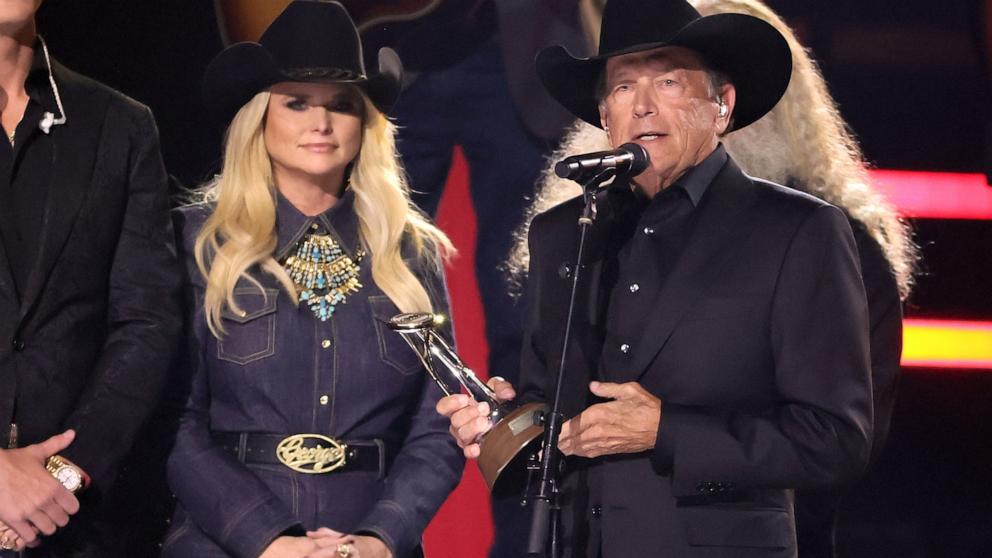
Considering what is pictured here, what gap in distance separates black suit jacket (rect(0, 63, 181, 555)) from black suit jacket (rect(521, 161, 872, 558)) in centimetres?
113

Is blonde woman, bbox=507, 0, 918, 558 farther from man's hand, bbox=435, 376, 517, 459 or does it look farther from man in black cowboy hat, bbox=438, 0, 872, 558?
man's hand, bbox=435, 376, 517, 459

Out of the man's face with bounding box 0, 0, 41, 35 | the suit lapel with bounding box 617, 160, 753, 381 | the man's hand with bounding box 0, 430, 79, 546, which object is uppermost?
the man's face with bounding box 0, 0, 41, 35

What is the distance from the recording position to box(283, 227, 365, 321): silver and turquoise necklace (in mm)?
3633

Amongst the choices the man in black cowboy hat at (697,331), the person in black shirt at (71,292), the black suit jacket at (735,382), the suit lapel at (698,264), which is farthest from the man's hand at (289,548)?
the suit lapel at (698,264)

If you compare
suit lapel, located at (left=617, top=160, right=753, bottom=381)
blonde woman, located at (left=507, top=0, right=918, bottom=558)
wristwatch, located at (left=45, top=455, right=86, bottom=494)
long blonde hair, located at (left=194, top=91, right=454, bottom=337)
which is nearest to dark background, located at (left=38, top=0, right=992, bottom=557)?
blonde woman, located at (left=507, top=0, right=918, bottom=558)

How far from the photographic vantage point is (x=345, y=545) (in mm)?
3379

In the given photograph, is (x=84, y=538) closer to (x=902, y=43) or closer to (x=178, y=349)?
(x=178, y=349)

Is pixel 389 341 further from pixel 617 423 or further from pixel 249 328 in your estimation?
pixel 617 423

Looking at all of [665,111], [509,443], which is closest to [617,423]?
[509,443]

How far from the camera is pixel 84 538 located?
3367mm

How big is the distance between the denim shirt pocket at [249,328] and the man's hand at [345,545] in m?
0.50

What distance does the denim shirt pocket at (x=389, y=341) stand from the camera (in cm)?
363

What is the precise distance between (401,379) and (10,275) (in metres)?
1.03

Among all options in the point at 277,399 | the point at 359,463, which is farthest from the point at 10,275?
the point at 359,463
